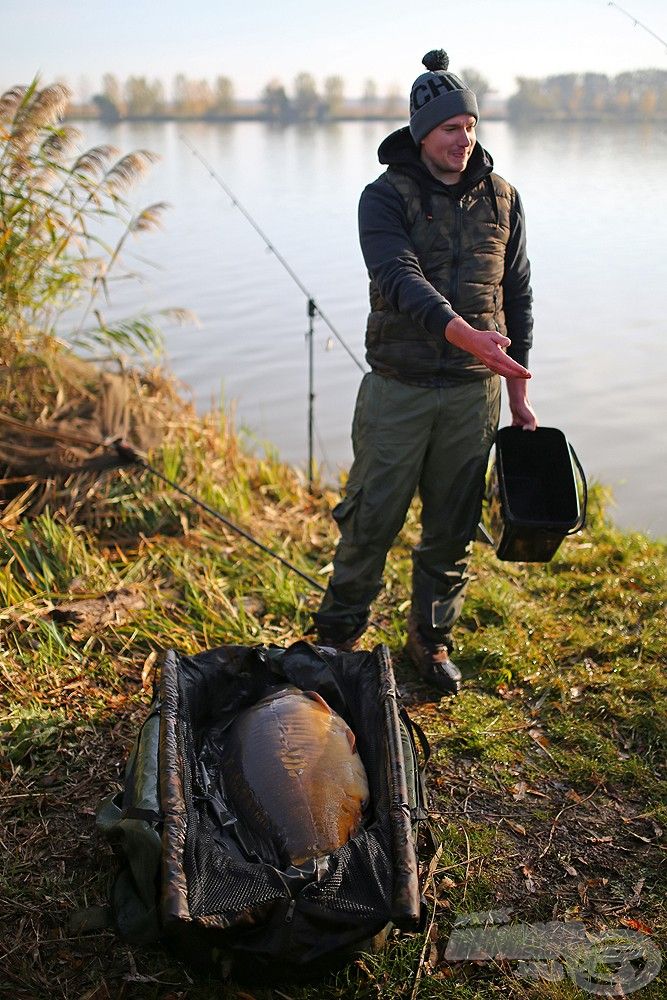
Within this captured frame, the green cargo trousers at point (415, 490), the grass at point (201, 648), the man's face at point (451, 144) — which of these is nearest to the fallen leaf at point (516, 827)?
the grass at point (201, 648)

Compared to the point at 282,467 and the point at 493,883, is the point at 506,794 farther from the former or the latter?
the point at 282,467

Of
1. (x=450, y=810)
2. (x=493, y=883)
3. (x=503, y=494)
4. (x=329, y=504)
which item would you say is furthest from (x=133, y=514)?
(x=493, y=883)

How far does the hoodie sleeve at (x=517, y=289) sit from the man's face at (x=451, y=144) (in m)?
0.31

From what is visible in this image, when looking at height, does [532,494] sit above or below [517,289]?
below

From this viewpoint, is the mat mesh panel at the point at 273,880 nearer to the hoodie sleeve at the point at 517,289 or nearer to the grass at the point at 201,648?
the grass at the point at 201,648

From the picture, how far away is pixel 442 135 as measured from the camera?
10.1 feet

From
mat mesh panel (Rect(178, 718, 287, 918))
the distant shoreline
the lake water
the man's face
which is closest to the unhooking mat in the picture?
mat mesh panel (Rect(178, 718, 287, 918))

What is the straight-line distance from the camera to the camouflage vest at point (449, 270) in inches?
123

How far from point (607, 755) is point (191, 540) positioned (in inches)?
89.6

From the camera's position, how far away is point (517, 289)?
3441 mm

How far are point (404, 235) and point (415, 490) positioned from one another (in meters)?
0.97

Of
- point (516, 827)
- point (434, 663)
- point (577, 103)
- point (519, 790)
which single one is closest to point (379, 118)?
point (577, 103)

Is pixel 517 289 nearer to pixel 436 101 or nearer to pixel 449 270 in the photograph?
pixel 449 270

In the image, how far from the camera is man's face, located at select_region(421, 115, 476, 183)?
305cm
